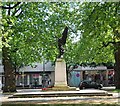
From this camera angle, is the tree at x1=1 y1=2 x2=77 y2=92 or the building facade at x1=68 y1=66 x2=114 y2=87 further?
the building facade at x1=68 y1=66 x2=114 y2=87

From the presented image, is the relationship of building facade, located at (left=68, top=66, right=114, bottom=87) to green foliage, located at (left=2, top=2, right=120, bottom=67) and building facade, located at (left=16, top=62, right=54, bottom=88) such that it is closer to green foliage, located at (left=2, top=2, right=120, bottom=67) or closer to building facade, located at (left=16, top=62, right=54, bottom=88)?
building facade, located at (left=16, top=62, right=54, bottom=88)

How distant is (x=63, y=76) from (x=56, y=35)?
5986 mm

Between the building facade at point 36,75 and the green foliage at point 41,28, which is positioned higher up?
the green foliage at point 41,28

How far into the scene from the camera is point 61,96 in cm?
2114

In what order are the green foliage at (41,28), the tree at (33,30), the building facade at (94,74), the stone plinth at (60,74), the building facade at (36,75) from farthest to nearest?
1. the building facade at (94,74)
2. the building facade at (36,75)
3. the tree at (33,30)
4. the green foliage at (41,28)
5. the stone plinth at (60,74)

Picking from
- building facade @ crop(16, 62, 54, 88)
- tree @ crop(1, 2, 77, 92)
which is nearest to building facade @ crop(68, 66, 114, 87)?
building facade @ crop(16, 62, 54, 88)

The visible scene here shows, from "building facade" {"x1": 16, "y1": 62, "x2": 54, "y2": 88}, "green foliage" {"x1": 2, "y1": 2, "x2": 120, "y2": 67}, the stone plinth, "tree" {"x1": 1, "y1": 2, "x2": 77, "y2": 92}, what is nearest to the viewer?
the stone plinth

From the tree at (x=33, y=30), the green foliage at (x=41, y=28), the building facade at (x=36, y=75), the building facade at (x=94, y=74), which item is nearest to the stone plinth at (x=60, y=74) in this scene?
the green foliage at (x=41, y=28)

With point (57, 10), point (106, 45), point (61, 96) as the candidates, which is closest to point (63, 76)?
point (61, 96)

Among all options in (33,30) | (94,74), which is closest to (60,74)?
(33,30)

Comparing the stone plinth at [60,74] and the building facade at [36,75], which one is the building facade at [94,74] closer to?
the building facade at [36,75]

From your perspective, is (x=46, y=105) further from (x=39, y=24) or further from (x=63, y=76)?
(x=39, y=24)

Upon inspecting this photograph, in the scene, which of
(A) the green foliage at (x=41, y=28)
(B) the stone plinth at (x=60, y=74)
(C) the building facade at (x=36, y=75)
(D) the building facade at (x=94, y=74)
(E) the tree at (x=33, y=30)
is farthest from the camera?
(D) the building facade at (x=94, y=74)

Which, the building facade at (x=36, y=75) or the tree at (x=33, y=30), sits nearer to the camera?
the tree at (x=33, y=30)
